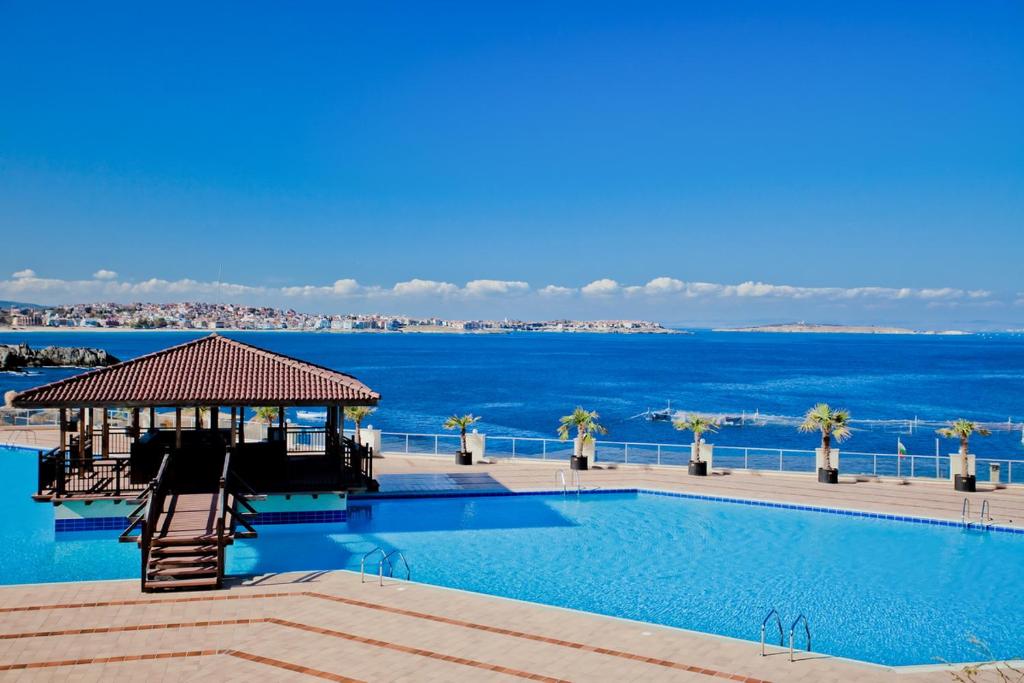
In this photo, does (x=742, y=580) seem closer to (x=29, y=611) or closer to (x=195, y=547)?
Answer: (x=195, y=547)

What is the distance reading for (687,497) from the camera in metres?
22.8

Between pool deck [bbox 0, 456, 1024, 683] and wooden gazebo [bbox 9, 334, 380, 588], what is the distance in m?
2.73

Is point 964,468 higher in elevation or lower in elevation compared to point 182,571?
higher

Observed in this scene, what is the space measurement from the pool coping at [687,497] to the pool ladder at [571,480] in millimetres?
101

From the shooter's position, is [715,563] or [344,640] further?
[715,563]

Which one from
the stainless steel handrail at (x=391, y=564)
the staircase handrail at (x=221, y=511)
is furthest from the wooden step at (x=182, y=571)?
the stainless steel handrail at (x=391, y=564)

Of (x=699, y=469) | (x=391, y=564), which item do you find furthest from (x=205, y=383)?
(x=699, y=469)

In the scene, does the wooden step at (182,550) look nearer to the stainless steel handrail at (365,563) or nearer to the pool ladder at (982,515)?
the stainless steel handrail at (365,563)

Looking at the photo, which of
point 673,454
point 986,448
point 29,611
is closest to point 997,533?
point 673,454

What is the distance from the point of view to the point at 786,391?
91.4 metres

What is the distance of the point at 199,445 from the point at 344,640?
8.88 meters

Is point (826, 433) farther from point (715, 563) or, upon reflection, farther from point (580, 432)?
point (715, 563)

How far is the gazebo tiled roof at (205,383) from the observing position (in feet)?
57.0

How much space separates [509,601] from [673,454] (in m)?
15.8
